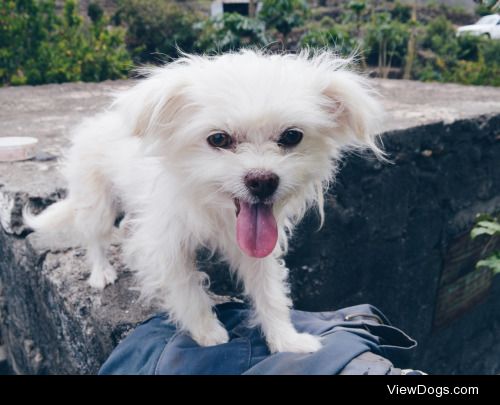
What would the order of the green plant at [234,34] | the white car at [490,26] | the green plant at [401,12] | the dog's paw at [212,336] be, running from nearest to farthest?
the dog's paw at [212,336]
the white car at [490,26]
the green plant at [234,34]
the green plant at [401,12]

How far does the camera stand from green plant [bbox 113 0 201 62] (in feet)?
41.5

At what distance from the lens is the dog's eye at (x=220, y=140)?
→ 1.79 meters

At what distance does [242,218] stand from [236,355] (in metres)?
0.54

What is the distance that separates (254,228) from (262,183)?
20cm

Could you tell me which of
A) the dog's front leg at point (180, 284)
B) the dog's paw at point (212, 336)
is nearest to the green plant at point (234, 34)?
the dog's front leg at point (180, 284)

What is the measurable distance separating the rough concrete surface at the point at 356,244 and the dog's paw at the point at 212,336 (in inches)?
14.0

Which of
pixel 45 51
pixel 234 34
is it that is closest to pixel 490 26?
pixel 234 34

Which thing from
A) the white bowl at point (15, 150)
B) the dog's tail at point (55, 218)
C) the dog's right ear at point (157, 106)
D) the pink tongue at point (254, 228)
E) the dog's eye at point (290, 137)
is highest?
the dog's right ear at point (157, 106)

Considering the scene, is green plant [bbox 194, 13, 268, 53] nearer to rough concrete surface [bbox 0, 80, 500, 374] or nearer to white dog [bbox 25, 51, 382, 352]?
rough concrete surface [bbox 0, 80, 500, 374]

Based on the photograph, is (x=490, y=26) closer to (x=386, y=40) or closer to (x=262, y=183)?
(x=386, y=40)

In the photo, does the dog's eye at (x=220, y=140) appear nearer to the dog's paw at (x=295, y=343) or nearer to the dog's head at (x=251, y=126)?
the dog's head at (x=251, y=126)

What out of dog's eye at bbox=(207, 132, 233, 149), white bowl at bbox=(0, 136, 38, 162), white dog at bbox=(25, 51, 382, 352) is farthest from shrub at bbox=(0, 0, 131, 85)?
dog's eye at bbox=(207, 132, 233, 149)
